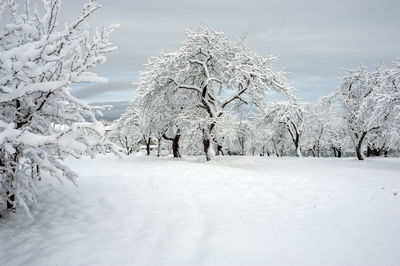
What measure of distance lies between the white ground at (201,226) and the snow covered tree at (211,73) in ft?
26.1

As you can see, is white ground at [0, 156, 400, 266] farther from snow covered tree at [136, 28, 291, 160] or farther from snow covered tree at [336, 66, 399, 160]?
snow covered tree at [336, 66, 399, 160]

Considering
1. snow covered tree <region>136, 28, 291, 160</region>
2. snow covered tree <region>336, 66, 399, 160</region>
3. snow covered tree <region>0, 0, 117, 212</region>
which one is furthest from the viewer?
snow covered tree <region>336, 66, 399, 160</region>

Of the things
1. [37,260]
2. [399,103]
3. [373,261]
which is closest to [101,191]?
[37,260]

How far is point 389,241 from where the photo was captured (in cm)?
480

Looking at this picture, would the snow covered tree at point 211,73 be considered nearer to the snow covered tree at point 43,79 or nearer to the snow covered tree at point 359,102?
the snow covered tree at point 359,102

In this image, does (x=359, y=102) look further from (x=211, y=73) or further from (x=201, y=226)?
(x=201, y=226)

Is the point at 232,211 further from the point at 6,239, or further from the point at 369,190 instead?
the point at 369,190

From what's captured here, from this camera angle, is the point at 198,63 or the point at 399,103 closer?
the point at 399,103

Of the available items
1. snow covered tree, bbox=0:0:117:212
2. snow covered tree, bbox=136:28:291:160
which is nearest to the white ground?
snow covered tree, bbox=0:0:117:212

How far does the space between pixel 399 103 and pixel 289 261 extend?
1541cm

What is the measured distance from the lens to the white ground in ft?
13.7

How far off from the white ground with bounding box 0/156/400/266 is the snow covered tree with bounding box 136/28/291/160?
313 inches

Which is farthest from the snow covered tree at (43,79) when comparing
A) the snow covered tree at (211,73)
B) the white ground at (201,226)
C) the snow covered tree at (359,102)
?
the snow covered tree at (359,102)

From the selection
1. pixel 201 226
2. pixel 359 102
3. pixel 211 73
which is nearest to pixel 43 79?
pixel 201 226
